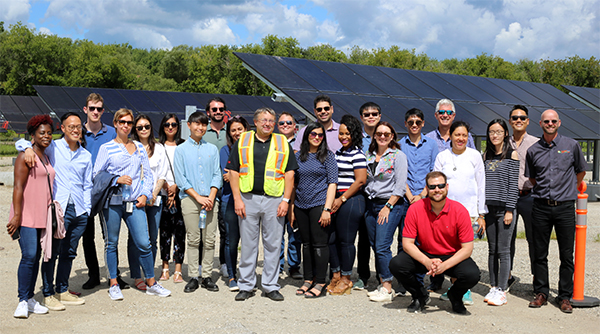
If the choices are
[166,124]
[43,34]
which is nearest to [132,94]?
[166,124]

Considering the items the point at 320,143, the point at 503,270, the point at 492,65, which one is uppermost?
the point at 492,65

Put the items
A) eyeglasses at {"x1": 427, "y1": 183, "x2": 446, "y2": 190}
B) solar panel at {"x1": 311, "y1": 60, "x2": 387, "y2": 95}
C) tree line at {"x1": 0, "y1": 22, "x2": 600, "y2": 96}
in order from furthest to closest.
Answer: tree line at {"x1": 0, "y1": 22, "x2": 600, "y2": 96}
solar panel at {"x1": 311, "y1": 60, "x2": 387, "y2": 95}
eyeglasses at {"x1": 427, "y1": 183, "x2": 446, "y2": 190}

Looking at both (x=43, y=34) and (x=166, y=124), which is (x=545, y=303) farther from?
(x=43, y=34)

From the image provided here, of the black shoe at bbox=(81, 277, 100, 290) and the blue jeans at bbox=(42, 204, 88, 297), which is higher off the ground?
the blue jeans at bbox=(42, 204, 88, 297)

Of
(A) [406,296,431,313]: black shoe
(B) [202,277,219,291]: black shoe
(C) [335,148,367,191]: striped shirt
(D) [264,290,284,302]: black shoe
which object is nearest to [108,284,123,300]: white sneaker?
(B) [202,277,219,291]: black shoe

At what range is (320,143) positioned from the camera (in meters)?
5.47

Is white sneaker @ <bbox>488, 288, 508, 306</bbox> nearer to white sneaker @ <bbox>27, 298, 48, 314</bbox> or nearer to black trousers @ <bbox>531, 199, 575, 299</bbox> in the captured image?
black trousers @ <bbox>531, 199, 575, 299</bbox>

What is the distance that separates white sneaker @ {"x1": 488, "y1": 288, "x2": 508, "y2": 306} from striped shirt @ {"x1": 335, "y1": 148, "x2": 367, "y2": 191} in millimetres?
1912

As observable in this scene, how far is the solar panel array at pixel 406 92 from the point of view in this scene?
1108 cm

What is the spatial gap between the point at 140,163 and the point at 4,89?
51426 millimetres

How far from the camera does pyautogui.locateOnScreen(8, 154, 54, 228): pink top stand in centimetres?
466

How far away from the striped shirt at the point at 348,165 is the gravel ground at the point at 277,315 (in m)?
1.25

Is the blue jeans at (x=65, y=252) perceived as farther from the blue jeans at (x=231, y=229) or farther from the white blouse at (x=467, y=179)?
the white blouse at (x=467, y=179)

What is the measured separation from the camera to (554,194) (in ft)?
17.1
